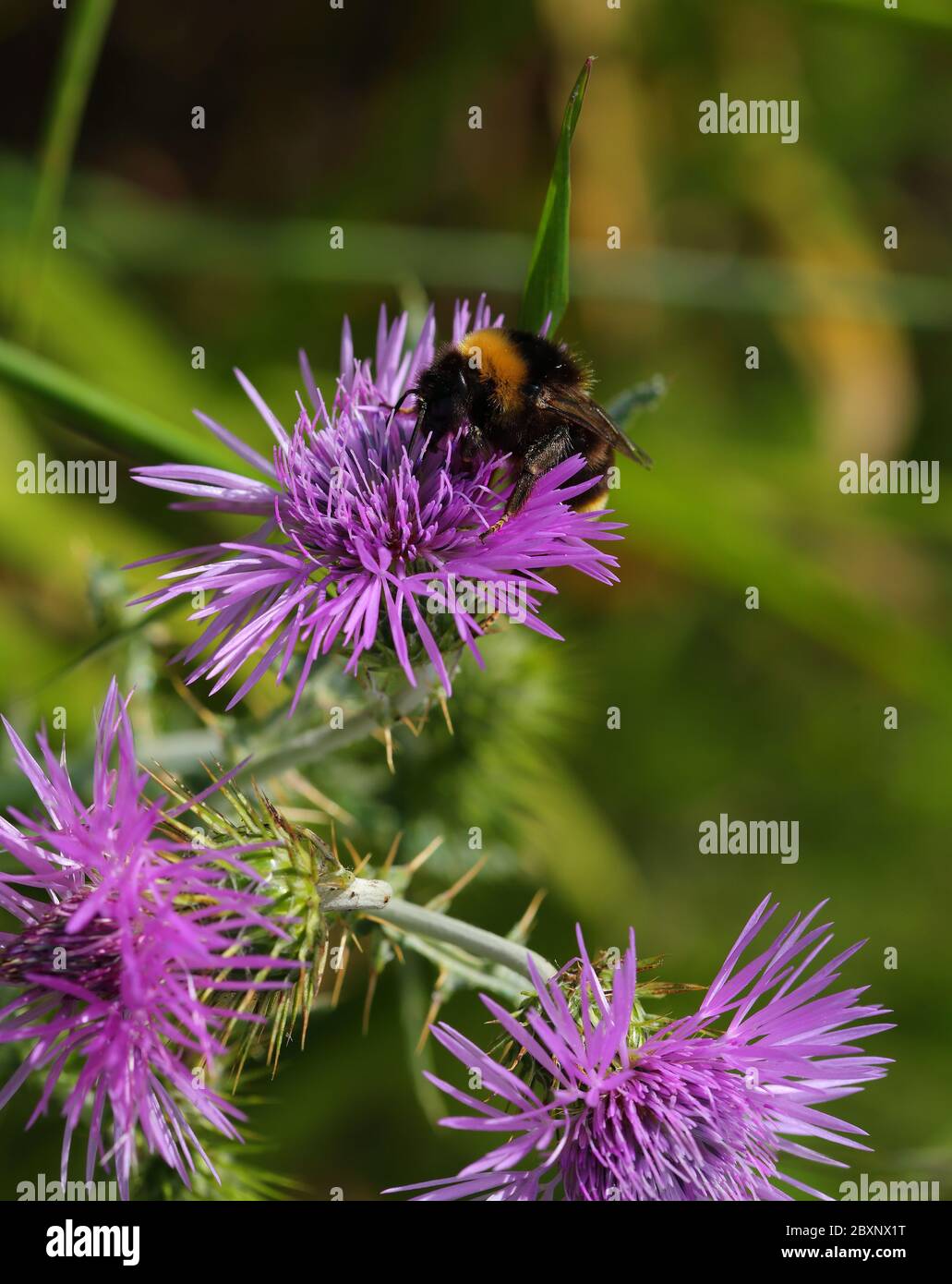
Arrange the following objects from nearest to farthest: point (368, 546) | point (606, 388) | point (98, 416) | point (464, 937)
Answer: point (464, 937)
point (368, 546)
point (98, 416)
point (606, 388)

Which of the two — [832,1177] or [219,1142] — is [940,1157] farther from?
[219,1142]

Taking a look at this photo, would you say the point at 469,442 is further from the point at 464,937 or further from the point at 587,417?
the point at 464,937

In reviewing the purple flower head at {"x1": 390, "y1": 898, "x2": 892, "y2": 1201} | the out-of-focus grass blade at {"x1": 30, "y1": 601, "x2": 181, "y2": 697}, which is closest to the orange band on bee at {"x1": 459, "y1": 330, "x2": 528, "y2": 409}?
the out-of-focus grass blade at {"x1": 30, "y1": 601, "x2": 181, "y2": 697}

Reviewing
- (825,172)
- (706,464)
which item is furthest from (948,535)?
(825,172)

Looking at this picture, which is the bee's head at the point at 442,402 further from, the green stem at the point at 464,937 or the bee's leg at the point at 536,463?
the green stem at the point at 464,937

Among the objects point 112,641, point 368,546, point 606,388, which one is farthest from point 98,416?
point 606,388

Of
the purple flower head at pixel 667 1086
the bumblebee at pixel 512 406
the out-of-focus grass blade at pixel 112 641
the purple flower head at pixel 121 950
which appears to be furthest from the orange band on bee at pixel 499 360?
the purple flower head at pixel 667 1086
